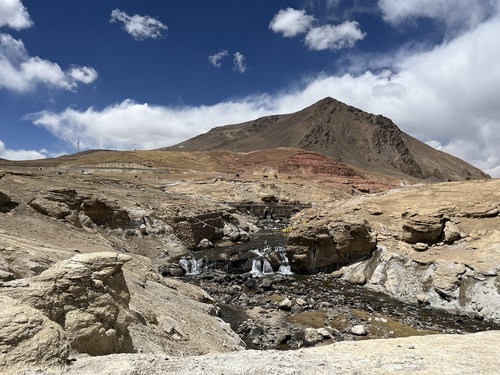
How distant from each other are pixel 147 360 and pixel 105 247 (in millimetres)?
20095

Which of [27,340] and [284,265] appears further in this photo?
[284,265]

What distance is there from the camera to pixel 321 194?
8288 cm

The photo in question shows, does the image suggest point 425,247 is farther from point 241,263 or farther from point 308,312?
point 241,263

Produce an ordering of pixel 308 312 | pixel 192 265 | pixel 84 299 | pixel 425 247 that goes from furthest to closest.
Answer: pixel 192 265 < pixel 425 247 < pixel 308 312 < pixel 84 299

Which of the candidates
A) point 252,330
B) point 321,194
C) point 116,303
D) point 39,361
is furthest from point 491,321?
point 321,194

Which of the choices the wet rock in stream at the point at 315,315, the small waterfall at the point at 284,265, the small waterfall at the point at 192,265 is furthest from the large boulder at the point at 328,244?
the small waterfall at the point at 192,265

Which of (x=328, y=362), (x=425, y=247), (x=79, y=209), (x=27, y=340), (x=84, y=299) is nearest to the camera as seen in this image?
(x=27, y=340)

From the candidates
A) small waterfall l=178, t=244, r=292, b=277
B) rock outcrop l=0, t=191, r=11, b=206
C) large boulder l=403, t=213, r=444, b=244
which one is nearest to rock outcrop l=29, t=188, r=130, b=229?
rock outcrop l=0, t=191, r=11, b=206

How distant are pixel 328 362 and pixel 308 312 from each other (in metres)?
14.8

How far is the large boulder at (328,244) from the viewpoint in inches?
1121

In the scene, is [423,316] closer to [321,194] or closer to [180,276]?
[180,276]

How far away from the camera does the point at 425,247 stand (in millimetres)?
25891

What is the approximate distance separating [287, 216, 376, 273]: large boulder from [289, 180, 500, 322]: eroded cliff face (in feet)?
0.24

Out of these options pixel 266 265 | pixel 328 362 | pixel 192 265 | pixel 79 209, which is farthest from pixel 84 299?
pixel 79 209
